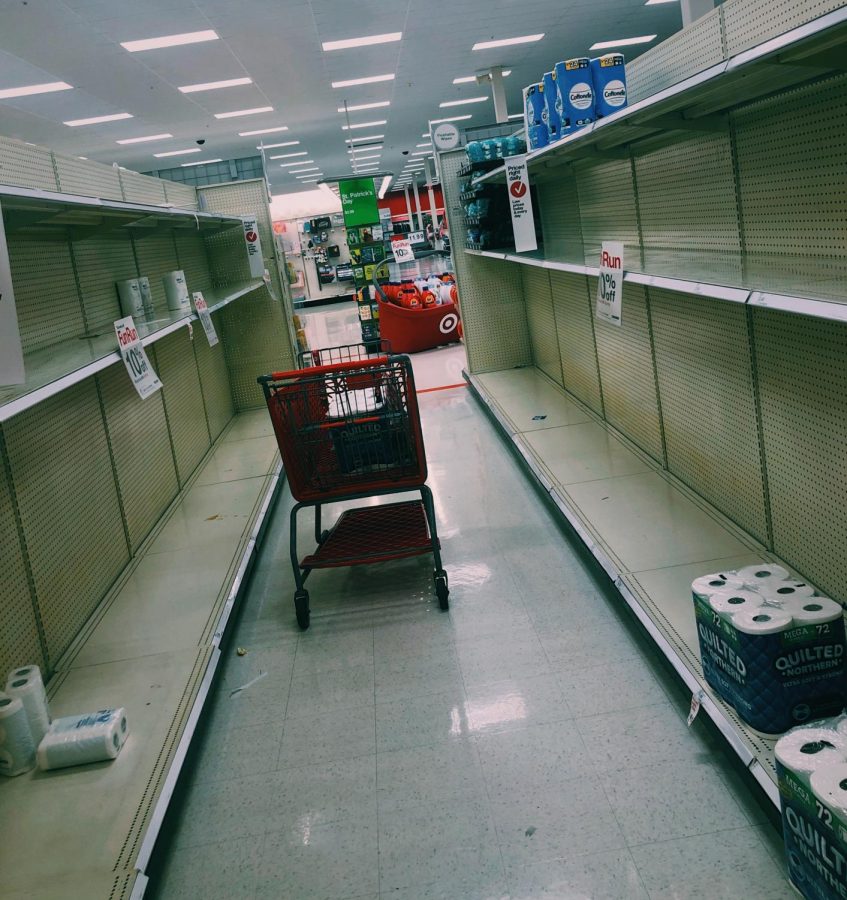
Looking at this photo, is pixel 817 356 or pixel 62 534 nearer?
pixel 817 356

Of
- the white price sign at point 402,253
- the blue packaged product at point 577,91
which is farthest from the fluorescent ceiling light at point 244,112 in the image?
the blue packaged product at point 577,91

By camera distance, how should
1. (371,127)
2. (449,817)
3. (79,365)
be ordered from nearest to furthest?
(449,817), (79,365), (371,127)

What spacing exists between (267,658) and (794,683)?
2.15 meters

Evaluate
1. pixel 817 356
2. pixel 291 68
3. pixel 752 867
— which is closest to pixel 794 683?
pixel 752 867

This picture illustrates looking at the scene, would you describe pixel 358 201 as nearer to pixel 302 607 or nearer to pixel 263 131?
pixel 263 131

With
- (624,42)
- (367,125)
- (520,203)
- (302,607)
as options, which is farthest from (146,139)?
(302,607)

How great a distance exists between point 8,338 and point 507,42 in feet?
37.8

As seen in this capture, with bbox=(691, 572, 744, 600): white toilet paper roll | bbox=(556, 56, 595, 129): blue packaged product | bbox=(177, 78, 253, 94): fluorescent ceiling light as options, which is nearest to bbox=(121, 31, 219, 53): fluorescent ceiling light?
bbox=(177, 78, 253, 94): fluorescent ceiling light

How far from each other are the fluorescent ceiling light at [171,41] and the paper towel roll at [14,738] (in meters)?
8.29

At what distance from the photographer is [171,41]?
29.5 feet

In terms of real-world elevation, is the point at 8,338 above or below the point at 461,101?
below

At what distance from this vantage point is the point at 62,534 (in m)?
3.36

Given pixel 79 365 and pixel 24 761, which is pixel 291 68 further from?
pixel 24 761

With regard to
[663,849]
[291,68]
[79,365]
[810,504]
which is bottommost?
[663,849]
